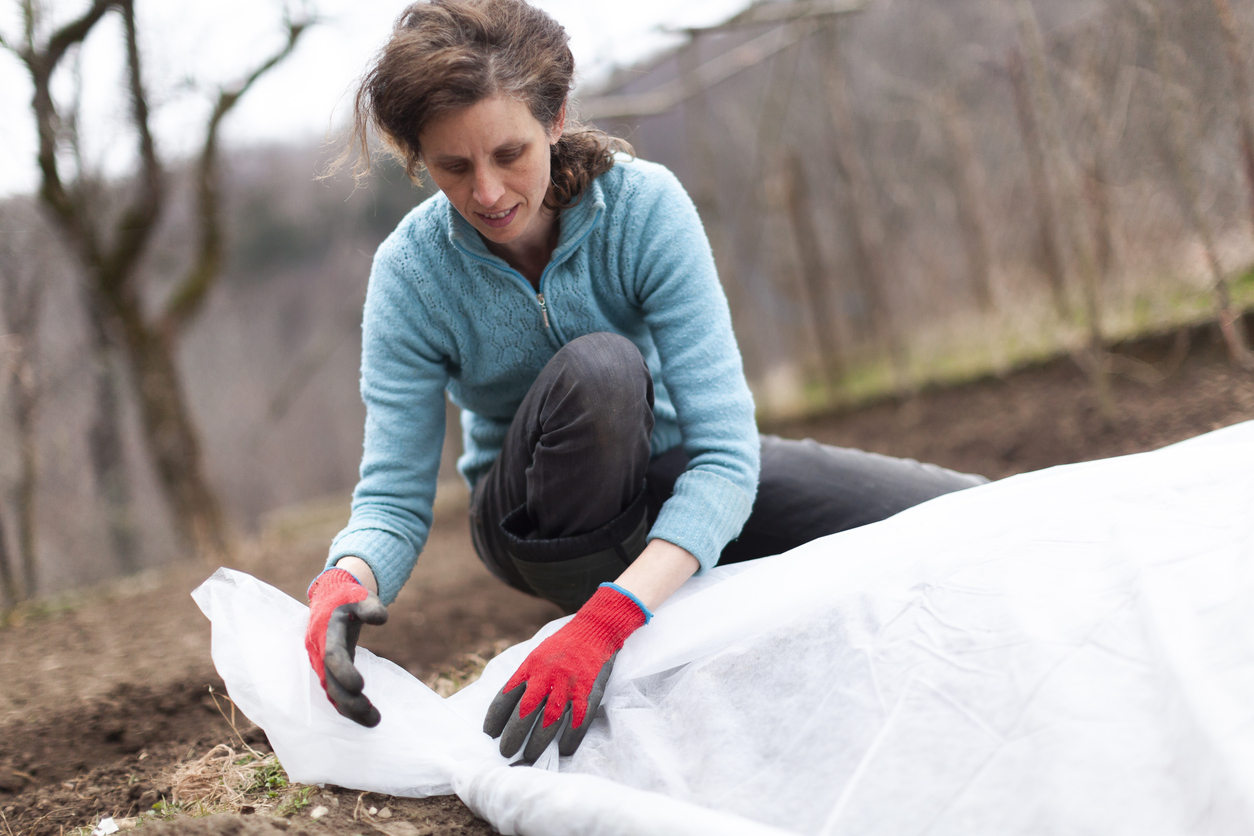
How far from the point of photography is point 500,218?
4.24 ft

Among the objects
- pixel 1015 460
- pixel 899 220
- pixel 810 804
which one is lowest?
pixel 1015 460

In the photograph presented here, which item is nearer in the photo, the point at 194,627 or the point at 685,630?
the point at 685,630

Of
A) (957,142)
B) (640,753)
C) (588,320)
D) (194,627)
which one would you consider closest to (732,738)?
(640,753)

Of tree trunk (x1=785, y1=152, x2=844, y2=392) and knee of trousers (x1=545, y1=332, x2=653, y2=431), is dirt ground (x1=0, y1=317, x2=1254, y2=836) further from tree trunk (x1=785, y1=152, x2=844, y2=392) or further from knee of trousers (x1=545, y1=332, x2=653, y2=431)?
tree trunk (x1=785, y1=152, x2=844, y2=392)

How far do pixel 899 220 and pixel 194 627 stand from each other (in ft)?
14.4

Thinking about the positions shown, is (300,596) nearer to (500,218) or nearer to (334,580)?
(334,580)

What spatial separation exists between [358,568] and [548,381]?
0.39 metres

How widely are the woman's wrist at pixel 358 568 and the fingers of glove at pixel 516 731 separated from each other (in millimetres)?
319

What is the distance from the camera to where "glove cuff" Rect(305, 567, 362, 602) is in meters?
1.20

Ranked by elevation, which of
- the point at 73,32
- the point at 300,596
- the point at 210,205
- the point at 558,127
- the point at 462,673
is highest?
the point at 73,32

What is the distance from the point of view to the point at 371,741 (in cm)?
116

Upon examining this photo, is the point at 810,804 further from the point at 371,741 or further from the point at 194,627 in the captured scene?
the point at 194,627

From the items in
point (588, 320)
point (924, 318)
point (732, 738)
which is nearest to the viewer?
point (732, 738)

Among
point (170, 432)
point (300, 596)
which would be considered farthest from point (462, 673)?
point (170, 432)
